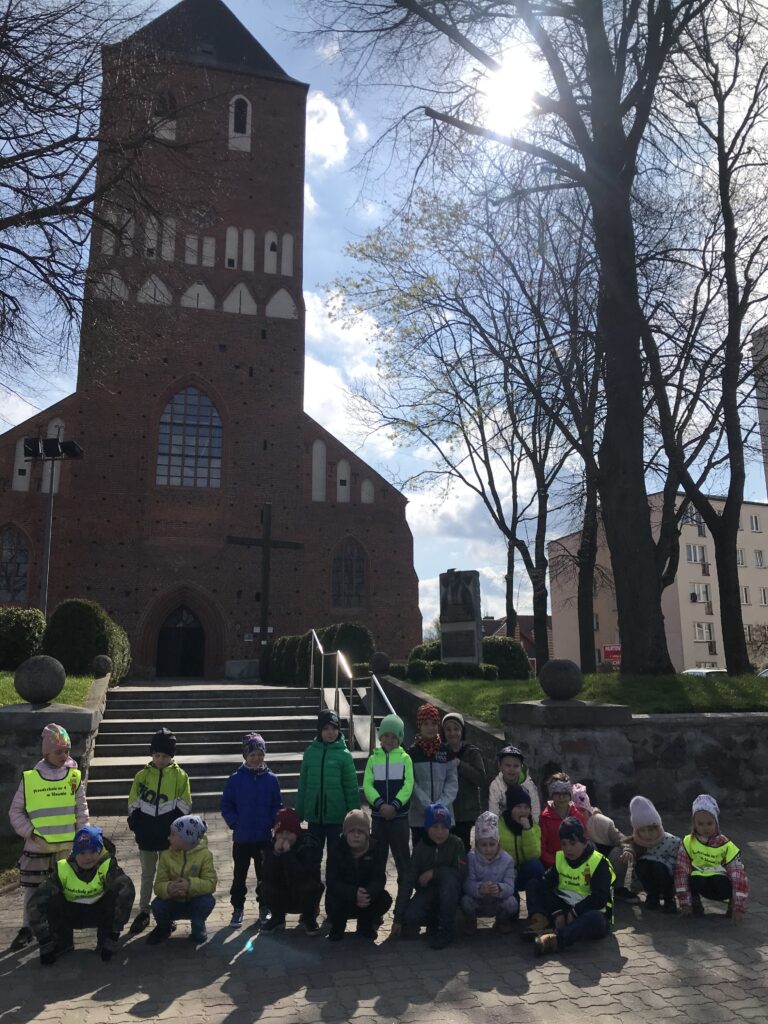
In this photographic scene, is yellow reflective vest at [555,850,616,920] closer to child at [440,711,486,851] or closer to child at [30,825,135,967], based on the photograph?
child at [440,711,486,851]

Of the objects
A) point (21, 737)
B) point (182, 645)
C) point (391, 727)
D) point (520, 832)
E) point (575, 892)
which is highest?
point (182, 645)

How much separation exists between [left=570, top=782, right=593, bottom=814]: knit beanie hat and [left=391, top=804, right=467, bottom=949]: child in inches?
40.2

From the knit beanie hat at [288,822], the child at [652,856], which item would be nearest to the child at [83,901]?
the knit beanie hat at [288,822]

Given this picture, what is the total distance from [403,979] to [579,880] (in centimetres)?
135

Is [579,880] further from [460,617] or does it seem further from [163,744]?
[460,617]

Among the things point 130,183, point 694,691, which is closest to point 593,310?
point 694,691


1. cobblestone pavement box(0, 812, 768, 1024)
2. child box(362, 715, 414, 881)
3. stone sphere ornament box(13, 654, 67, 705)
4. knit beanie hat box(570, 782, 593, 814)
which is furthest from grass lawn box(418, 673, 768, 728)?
stone sphere ornament box(13, 654, 67, 705)

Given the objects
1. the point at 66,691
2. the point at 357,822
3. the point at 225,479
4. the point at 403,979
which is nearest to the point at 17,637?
the point at 66,691

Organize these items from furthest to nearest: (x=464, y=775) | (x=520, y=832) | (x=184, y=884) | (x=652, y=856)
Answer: (x=464, y=775)
(x=520, y=832)
(x=652, y=856)
(x=184, y=884)

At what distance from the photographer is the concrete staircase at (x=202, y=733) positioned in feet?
30.1

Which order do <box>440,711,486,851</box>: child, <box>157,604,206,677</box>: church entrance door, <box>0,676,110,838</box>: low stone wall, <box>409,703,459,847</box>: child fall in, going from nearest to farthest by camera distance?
<box>409,703,459,847</box>: child, <box>440,711,486,851</box>: child, <box>0,676,110,838</box>: low stone wall, <box>157,604,206,677</box>: church entrance door

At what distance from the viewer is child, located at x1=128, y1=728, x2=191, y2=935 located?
212 inches

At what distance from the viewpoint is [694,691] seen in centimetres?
895

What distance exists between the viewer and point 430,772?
19.3 feet
